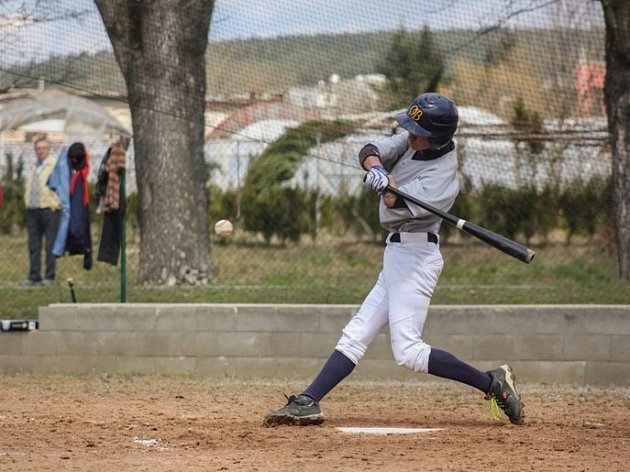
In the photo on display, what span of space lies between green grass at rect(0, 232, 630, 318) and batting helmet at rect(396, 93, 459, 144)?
13.5ft

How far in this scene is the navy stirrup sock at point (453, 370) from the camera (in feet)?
22.3

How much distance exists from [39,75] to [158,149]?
139cm

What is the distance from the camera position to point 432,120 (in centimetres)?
660

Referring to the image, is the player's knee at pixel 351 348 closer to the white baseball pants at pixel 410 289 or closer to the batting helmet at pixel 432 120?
the white baseball pants at pixel 410 289

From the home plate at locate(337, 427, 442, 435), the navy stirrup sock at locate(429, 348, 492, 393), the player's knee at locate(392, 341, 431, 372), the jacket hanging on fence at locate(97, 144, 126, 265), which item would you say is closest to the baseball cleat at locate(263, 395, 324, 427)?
the home plate at locate(337, 427, 442, 435)

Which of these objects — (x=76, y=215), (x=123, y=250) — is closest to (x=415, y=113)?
(x=123, y=250)

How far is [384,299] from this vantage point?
6859mm

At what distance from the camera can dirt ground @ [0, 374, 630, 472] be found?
5.64 meters

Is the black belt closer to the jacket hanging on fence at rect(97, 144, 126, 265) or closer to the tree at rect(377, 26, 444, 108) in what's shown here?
the jacket hanging on fence at rect(97, 144, 126, 265)

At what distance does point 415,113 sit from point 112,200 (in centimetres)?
431

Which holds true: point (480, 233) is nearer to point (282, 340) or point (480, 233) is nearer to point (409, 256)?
point (409, 256)

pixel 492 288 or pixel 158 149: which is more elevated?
pixel 158 149

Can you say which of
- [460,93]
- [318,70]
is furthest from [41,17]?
[460,93]

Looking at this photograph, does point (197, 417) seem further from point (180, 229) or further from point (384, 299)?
point (180, 229)
